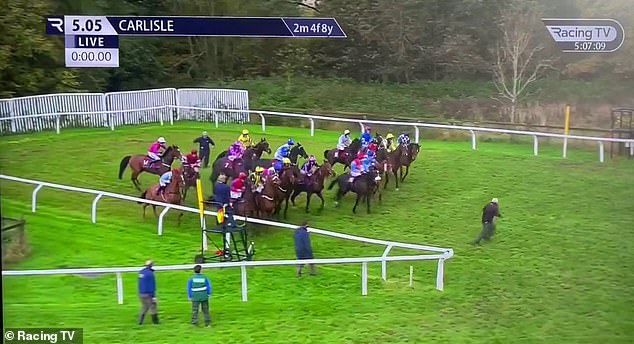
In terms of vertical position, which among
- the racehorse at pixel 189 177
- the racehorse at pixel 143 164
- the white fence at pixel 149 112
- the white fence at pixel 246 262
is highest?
the white fence at pixel 149 112

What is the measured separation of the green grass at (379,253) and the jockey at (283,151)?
0.07m

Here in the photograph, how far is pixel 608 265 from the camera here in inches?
137

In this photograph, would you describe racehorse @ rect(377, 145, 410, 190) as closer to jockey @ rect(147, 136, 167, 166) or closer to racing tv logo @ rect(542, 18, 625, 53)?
racing tv logo @ rect(542, 18, 625, 53)

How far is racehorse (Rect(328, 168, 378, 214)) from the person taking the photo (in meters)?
3.87

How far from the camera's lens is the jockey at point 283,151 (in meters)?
3.91

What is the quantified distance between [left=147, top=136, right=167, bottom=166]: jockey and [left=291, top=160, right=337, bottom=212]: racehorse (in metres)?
0.65

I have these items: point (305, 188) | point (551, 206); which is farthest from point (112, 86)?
point (551, 206)

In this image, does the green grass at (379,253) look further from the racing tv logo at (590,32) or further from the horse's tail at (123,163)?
the racing tv logo at (590,32)

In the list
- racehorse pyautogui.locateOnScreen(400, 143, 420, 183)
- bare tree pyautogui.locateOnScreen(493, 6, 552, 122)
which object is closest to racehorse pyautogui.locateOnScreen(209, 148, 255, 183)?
racehorse pyautogui.locateOnScreen(400, 143, 420, 183)

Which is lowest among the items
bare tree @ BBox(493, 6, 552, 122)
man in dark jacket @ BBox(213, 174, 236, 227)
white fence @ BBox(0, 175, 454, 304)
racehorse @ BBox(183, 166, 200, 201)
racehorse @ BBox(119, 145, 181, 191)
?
white fence @ BBox(0, 175, 454, 304)

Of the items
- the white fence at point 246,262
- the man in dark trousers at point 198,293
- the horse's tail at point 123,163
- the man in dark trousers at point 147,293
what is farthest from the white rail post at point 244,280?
the horse's tail at point 123,163

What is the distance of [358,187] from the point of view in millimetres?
3938

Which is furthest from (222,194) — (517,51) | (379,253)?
(517,51)

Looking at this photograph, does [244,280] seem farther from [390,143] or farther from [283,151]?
[390,143]
